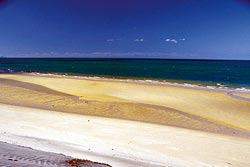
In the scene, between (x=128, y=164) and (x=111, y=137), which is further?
(x=111, y=137)

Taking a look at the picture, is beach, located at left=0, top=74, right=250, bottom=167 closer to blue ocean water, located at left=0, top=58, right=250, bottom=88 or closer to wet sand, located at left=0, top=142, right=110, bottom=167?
wet sand, located at left=0, top=142, right=110, bottom=167

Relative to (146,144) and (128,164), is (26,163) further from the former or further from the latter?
(146,144)

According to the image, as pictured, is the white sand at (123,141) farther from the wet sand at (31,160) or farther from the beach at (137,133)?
the wet sand at (31,160)

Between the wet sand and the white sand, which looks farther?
the white sand

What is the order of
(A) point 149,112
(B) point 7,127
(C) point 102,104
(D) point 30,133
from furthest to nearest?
(C) point 102,104 → (A) point 149,112 → (B) point 7,127 → (D) point 30,133

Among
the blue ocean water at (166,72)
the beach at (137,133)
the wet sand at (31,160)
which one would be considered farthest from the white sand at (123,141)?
the blue ocean water at (166,72)

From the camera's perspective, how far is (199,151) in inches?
356

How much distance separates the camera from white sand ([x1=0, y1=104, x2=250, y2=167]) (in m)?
7.97

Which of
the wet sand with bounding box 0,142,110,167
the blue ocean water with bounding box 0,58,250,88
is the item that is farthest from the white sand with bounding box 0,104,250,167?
the blue ocean water with bounding box 0,58,250,88

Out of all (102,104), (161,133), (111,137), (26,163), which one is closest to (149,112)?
(102,104)

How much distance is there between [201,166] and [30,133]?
19.9 ft

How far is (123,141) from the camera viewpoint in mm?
9656

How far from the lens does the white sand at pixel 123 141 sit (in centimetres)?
797

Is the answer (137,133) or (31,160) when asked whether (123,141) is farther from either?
(31,160)
